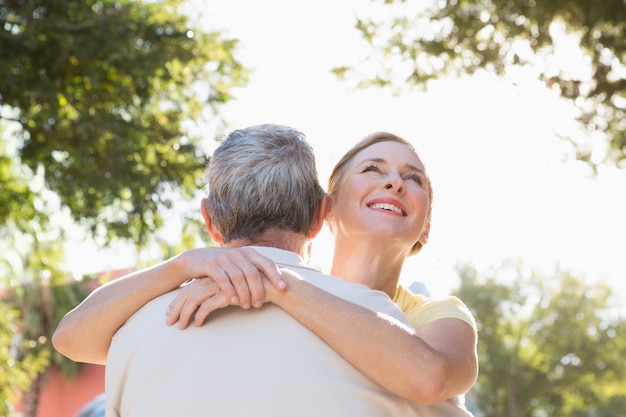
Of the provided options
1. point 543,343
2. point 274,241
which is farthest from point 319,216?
point 543,343

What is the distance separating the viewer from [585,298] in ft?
143

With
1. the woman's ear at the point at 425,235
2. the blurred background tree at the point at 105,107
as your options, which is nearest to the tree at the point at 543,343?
the blurred background tree at the point at 105,107

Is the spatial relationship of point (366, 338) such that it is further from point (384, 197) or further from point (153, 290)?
point (384, 197)

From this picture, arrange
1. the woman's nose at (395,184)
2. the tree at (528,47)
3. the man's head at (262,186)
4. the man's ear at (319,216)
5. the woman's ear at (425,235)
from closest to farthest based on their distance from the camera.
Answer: the man's head at (262,186), the man's ear at (319,216), the woman's nose at (395,184), the woman's ear at (425,235), the tree at (528,47)

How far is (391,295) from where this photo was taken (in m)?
3.67

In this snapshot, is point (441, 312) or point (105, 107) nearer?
point (441, 312)

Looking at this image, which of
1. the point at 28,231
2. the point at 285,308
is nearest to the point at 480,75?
the point at 28,231

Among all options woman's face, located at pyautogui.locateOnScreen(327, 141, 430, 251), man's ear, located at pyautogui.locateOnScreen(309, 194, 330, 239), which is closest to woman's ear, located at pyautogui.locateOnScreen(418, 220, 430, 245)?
woman's face, located at pyautogui.locateOnScreen(327, 141, 430, 251)

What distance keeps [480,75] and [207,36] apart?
4359 millimetres

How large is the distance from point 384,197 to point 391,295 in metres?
0.43

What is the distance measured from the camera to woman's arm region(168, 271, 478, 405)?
228 cm

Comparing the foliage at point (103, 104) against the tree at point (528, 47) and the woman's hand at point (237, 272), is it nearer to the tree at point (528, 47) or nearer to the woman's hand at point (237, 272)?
the tree at point (528, 47)

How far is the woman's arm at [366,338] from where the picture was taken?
2.28 m

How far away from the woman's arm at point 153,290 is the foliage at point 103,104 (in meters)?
8.86
